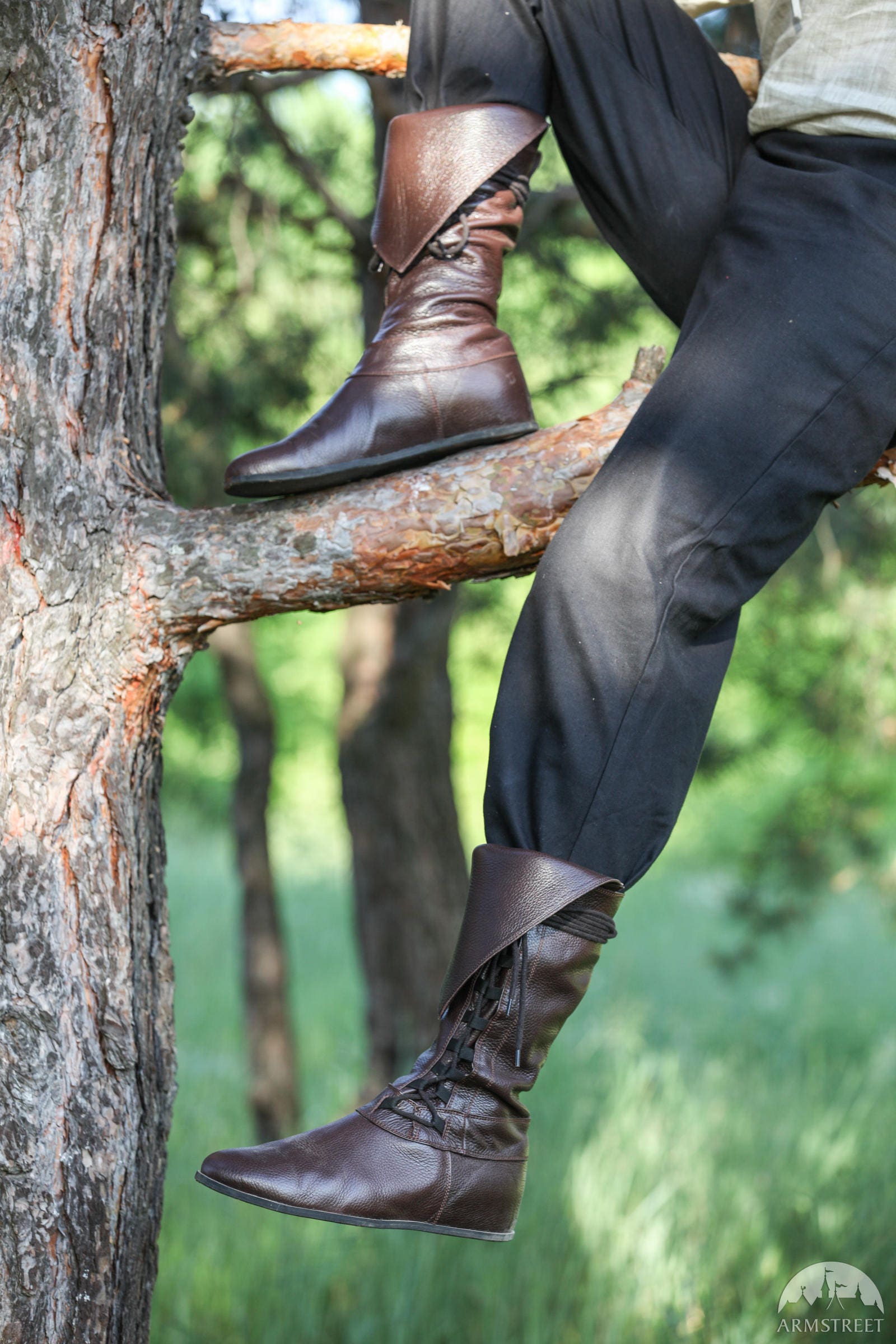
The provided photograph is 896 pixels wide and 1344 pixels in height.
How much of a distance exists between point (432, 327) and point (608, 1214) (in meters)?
2.03

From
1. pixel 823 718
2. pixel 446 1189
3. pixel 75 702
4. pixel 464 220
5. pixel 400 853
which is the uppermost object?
pixel 464 220

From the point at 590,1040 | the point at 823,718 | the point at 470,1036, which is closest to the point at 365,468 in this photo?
the point at 470,1036

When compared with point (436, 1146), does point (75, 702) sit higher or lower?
higher

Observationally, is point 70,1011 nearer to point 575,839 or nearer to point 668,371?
point 575,839

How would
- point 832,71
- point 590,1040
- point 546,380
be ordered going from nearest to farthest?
point 832,71, point 546,380, point 590,1040

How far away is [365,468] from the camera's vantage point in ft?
4.06

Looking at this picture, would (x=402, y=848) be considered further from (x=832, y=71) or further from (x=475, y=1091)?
(x=832, y=71)

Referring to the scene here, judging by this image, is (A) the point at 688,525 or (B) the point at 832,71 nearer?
(A) the point at 688,525

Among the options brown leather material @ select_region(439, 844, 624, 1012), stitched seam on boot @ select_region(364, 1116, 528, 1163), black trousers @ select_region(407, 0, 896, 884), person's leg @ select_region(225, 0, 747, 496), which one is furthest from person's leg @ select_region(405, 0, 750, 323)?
stitched seam on boot @ select_region(364, 1116, 528, 1163)

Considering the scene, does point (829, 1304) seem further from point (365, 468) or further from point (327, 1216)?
point (365, 468)

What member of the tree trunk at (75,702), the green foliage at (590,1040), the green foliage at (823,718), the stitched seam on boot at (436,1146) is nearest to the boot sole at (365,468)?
the tree trunk at (75,702)

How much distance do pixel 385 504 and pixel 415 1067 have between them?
1.86 ft

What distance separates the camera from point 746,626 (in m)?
3.94

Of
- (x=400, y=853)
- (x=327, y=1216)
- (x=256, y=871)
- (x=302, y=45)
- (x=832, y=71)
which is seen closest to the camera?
(x=327, y=1216)
